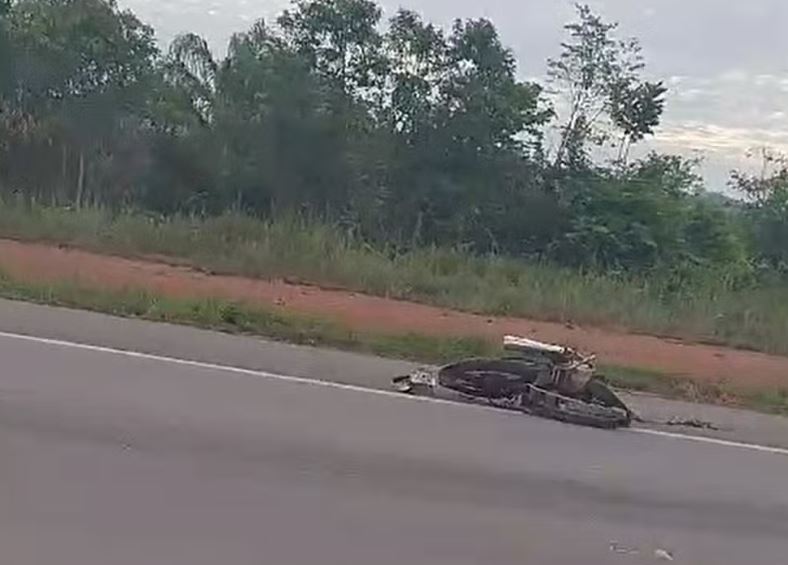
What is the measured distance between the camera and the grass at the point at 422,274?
14133 millimetres

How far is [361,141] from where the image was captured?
21.7 metres

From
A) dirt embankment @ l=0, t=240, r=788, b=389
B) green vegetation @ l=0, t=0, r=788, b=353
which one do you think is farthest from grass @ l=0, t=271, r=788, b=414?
green vegetation @ l=0, t=0, r=788, b=353

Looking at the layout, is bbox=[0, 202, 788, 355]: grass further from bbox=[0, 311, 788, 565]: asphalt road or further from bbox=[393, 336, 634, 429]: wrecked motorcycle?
bbox=[0, 311, 788, 565]: asphalt road

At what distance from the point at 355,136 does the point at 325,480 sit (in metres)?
15.7

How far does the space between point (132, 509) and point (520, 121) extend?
676 inches

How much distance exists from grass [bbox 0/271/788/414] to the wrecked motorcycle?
4.85ft

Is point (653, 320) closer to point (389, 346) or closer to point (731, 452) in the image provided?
point (389, 346)

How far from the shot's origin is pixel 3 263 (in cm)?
1317

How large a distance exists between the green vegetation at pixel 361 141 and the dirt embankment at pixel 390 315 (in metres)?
5.22

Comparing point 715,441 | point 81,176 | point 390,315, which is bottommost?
point 390,315

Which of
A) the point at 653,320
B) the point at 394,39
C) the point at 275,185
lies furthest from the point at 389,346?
the point at 394,39

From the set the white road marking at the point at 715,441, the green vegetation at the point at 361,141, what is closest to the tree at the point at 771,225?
the green vegetation at the point at 361,141

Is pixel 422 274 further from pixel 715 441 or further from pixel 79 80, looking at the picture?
pixel 79 80

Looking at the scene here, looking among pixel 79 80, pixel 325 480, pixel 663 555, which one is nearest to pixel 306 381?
pixel 325 480
